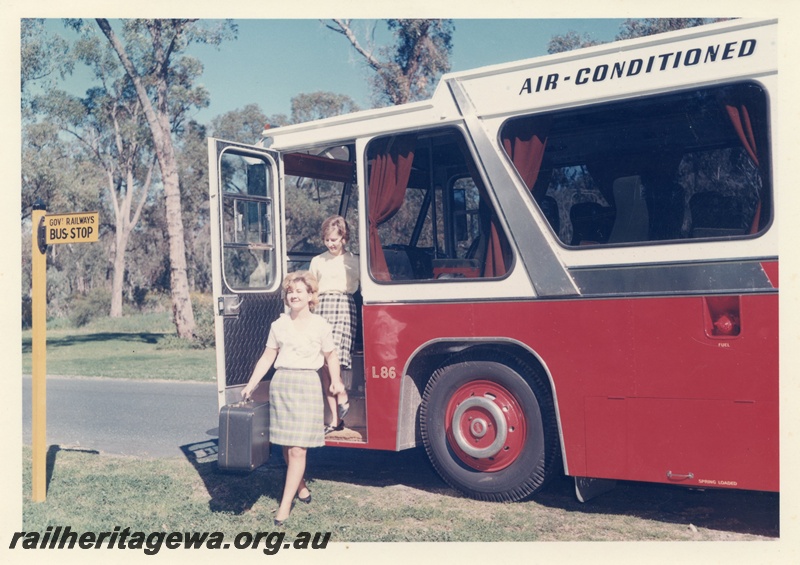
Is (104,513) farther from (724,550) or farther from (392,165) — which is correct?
(724,550)

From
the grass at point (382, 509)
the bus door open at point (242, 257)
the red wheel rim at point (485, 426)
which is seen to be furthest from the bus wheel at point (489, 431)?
the bus door open at point (242, 257)

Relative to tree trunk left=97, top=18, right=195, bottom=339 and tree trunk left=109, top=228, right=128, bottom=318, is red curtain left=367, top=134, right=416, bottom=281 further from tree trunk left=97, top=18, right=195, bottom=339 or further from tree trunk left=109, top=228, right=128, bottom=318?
tree trunk left=109, top=228, right=128, bottom=318

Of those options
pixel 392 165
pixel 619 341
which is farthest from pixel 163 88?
pixel 619 341

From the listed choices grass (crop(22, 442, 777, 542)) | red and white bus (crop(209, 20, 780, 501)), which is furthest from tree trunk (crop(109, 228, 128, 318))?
red and white bus (crop(209, 20, 780, 501))

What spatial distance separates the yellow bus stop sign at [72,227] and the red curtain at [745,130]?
417 cm

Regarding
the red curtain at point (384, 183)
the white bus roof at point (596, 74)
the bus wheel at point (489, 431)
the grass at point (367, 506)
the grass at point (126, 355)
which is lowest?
the grass at point (126, 355)

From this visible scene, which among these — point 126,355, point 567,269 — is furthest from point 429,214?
A: point 126,355

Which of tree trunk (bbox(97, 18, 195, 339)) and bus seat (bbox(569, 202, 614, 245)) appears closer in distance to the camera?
bus seat (bbox(569, 202, 614, 245))

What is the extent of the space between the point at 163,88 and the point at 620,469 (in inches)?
1022

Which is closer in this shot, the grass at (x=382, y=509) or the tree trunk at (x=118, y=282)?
the grass at (x=382, y=509)

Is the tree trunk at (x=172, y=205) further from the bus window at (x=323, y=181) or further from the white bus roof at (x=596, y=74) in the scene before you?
the white bus roof at (x=596, y=74)

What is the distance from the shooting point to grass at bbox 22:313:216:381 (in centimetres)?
1817

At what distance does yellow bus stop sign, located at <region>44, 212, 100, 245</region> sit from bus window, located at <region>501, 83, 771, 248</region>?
9.54 ft

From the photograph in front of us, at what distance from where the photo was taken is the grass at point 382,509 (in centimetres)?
575
